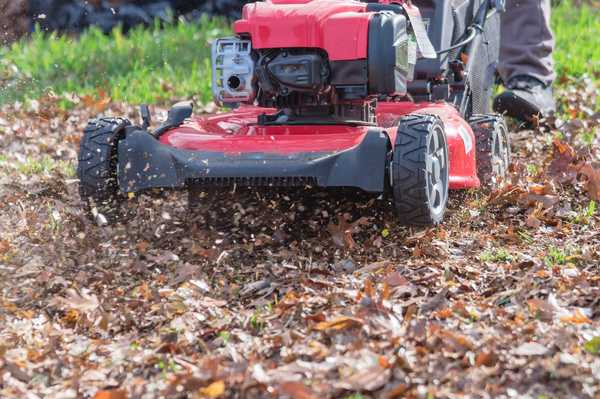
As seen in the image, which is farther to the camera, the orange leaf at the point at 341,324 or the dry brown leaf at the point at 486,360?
the orange leaf at the point at 341,324

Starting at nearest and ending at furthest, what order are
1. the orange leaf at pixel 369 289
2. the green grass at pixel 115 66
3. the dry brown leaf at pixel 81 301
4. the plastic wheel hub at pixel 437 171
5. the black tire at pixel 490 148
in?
1. the orange leaf at pixel 369 289
2. the dry brown leaf at pixel 81 301
3. the plastic wheel hub at pixel 437 171
4. the black tire at pixel 490 148
5. the green grass at pixel 115 66

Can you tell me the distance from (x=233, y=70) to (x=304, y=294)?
1.09 meters

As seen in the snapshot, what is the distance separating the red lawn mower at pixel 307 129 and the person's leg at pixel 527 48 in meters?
2.03

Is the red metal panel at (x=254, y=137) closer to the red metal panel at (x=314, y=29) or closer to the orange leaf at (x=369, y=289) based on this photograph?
the red metal panel at (x=314, y=29)

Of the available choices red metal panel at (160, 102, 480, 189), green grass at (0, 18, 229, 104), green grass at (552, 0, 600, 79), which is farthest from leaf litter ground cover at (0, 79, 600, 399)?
green grass at (552, 0, 600, 79)

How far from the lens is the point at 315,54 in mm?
3779

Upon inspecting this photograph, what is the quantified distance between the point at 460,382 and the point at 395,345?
24cm

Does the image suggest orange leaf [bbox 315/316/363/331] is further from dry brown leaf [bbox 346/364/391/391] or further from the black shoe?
the black shoe

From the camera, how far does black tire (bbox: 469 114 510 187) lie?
4422 mm

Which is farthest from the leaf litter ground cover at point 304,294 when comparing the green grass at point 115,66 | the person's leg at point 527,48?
the green grass at point 115,66

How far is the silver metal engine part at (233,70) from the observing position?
12.6 ft

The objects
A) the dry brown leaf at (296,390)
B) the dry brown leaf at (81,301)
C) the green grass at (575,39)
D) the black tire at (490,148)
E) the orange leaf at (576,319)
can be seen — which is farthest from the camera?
the green grass at (575,39)

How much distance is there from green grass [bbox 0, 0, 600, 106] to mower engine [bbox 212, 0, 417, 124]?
2.79 metres

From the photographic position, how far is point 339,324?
2.76 m
